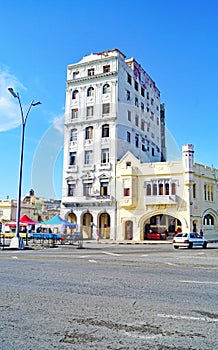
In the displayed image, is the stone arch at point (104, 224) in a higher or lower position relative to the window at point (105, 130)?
lower

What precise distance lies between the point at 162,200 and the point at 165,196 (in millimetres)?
639

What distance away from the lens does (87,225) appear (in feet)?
162

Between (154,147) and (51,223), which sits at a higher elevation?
(154,147)

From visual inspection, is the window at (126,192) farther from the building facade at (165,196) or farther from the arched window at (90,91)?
the arched window at (90,91)

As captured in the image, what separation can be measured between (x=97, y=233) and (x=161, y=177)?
11502mm

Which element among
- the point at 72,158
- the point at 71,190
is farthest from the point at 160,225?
the point at 72,158

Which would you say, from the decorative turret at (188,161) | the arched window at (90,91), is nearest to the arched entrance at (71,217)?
the decorative turret at (188,161)

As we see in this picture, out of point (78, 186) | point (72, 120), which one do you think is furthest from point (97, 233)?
point (72, 120)

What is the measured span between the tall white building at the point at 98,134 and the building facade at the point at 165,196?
183 cm

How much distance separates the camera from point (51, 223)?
3731 cm

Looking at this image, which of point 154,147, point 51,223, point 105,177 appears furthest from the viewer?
point 154,147

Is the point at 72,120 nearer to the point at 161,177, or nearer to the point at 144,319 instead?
the point at 161,177

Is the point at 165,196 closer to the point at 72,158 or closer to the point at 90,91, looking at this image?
the point at 72,158

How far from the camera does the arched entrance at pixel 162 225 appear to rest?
46447mm
